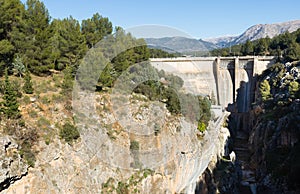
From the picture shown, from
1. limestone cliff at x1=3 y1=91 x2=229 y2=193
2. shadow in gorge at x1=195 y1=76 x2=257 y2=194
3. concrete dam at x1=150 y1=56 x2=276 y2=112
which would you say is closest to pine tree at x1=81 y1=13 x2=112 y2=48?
limestone cliff at x1=3 y1=91 x2=229 y2=193

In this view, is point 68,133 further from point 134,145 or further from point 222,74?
point 222,74

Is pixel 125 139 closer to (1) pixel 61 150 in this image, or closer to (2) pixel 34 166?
(1) pixel 61 150

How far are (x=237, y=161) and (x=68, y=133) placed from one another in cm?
1935

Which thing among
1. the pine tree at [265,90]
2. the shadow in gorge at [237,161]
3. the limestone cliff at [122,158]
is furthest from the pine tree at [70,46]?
the pine tree at [265,90]

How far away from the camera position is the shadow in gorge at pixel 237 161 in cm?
1831

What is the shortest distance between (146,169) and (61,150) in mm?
4230

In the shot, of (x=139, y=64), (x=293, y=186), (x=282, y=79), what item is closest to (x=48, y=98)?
(x=139, y=64)

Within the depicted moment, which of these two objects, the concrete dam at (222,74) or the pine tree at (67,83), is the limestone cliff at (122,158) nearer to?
the pine tree at (67,83)

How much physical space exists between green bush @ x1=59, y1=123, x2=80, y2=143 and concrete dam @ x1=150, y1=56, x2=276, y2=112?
26.3 meters

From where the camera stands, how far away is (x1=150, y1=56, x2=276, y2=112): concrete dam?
125 ft

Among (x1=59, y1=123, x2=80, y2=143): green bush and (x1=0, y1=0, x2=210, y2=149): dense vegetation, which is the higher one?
(x1=0, y1=0, x2=210, y2=149): dense vegetation

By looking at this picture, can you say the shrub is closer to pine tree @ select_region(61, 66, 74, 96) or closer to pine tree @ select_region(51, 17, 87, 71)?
pine tree @ select_region(61, 66, 74, 96)

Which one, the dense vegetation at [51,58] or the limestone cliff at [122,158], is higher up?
the dense vegetation at [51,58]

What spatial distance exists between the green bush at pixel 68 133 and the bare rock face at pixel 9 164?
2.10 meters
